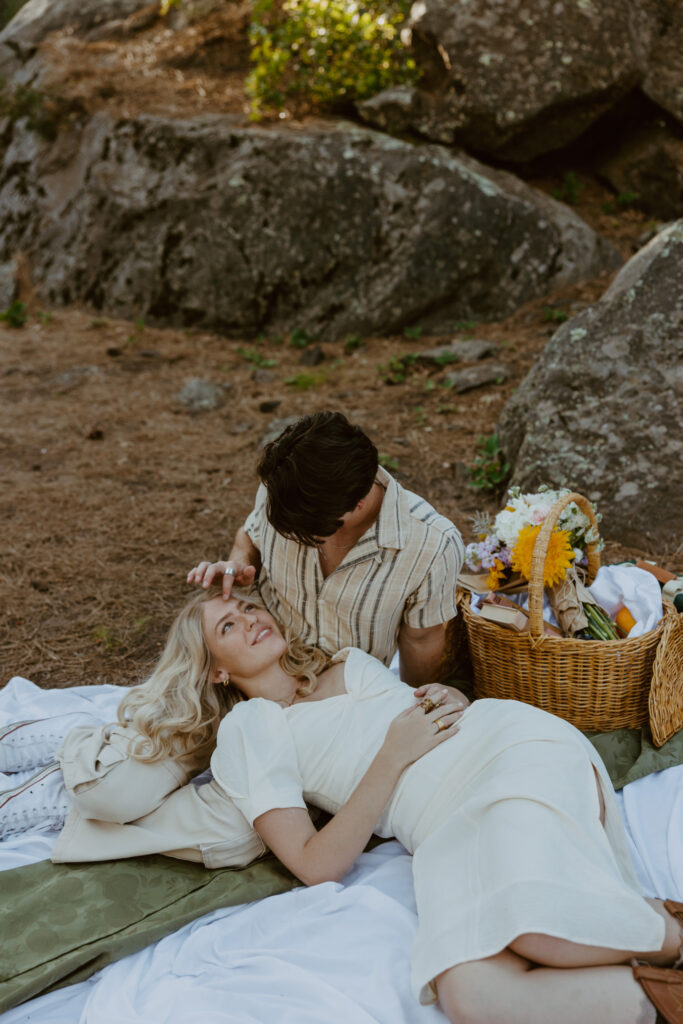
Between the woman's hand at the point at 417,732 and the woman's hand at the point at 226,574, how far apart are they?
2.43 feet

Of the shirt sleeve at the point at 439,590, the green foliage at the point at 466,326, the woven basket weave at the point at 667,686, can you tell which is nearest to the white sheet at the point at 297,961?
the woven basket weave at the point at 667,686

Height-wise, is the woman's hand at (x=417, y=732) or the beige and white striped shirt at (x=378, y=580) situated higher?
the beige and white striped shirt at (x=378, y=580)

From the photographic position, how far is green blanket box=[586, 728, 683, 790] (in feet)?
9.52

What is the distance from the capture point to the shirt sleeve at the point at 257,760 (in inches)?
96.9

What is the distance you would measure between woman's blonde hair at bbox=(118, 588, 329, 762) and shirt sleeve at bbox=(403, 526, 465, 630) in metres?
0.41

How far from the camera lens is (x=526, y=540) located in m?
3.15

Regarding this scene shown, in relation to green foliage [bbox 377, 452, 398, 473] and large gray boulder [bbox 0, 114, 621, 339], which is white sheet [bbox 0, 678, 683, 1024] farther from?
large gray boulder [bbox 0, 114, 621, 339]

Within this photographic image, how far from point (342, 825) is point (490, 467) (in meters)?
3.27

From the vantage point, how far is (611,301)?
16.9 ft

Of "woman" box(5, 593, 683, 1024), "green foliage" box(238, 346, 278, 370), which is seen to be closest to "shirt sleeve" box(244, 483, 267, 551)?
"woman" box(5, 593, 683, 1024)

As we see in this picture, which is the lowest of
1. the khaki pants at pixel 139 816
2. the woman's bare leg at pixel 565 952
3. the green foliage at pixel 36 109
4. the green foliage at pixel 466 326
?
the khaki pants at pixel 139 816

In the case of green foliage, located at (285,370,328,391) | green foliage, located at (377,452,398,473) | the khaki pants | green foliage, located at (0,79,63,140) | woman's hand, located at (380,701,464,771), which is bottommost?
the khaki pants

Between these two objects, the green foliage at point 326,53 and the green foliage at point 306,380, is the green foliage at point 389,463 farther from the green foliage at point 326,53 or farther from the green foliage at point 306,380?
the green foliage at point 326,53

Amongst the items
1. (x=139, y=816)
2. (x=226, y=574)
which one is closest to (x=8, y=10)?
(x=226, y=574)
